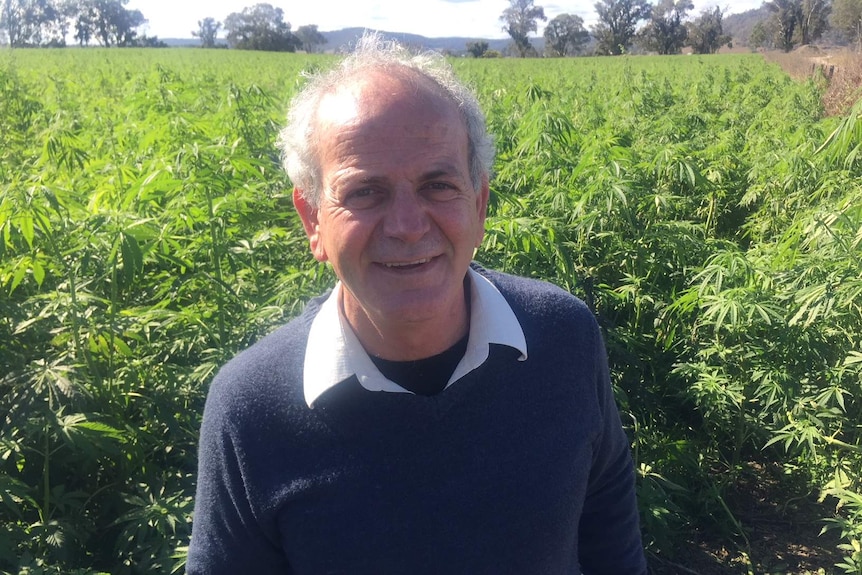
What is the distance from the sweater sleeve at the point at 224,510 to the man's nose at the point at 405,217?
0.44 m

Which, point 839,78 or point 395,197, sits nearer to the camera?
point 395,197

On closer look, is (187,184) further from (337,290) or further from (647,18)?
(647,18)

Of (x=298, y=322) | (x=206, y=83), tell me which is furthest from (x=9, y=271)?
(x=206, y=83)

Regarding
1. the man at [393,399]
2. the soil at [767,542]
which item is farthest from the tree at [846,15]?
the man at [393,399]

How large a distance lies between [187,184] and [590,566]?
6.53ft

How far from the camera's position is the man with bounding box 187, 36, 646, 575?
1242 millimetres

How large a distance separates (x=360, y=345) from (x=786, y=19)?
67.7 metres

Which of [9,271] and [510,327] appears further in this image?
[9,271]

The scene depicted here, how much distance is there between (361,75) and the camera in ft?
4.19

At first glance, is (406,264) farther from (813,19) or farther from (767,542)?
(813,19)

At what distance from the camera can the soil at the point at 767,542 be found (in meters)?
2.94

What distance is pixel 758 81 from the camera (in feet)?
43.4

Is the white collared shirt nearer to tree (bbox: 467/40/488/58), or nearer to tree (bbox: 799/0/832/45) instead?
tree (bbox: 467/40/488/58)

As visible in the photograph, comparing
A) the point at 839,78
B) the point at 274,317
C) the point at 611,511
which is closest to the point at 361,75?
the point at 611,511
